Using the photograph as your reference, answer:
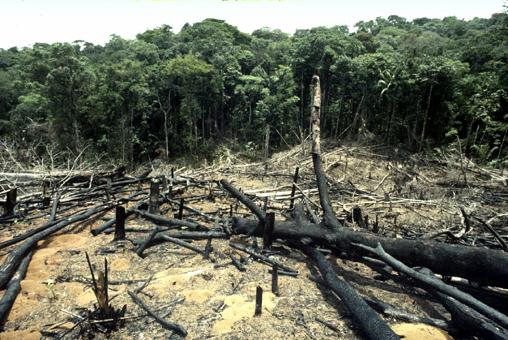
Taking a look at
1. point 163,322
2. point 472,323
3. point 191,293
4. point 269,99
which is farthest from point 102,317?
point 269,99

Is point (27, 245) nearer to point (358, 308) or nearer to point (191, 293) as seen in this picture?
point (191, 293)

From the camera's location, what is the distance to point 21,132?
2734 centimetres

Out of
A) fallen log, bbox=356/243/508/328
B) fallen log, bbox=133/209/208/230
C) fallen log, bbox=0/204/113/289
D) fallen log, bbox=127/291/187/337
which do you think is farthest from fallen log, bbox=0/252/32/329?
fallen log, bbox=356/243/508/328

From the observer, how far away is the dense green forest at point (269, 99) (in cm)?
1659

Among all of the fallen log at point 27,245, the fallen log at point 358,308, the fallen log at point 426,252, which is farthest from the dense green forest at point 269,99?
the fallen log at point 358,308

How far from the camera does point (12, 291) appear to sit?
4.05 m

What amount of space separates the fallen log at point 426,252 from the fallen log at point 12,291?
3.30 metres

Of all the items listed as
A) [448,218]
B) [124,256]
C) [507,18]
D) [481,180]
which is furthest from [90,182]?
[507,18]

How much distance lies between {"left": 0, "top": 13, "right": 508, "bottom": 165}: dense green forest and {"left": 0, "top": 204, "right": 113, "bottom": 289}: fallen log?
919cm

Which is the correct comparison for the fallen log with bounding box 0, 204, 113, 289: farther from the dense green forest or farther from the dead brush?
the dense green forest

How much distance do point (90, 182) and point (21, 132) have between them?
24.0m

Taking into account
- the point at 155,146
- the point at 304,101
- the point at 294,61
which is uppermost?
the point at 294,61

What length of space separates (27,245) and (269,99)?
19.6 metres

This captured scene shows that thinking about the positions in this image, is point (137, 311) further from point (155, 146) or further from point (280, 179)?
point (155, 146)
